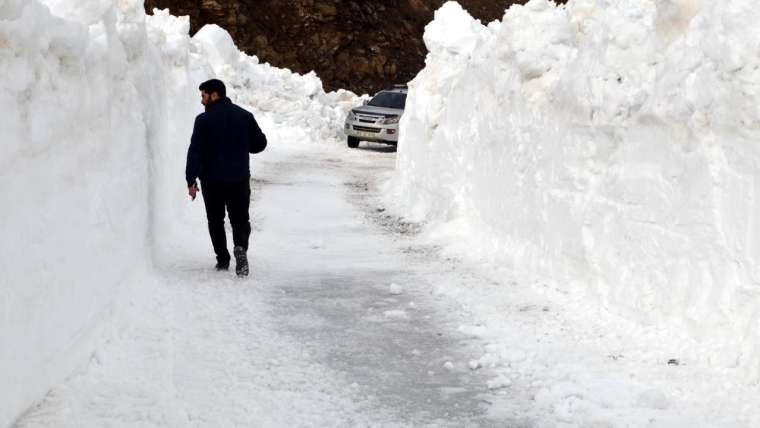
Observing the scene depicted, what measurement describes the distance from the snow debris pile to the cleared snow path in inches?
8.9

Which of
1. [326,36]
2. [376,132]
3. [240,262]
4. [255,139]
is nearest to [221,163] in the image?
[255,139]

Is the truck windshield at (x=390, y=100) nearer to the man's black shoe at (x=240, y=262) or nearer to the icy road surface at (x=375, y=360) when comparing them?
the icy road surface at (x=375, y=360)

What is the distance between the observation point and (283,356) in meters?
5.42

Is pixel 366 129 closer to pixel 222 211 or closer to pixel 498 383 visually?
pixel 222 211

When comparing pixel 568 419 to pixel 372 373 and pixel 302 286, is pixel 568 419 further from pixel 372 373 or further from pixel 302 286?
pixel 302 286

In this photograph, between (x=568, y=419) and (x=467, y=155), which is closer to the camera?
(x=568, y=419)

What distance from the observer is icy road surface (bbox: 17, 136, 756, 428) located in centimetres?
440

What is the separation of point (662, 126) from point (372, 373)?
2.46 metres

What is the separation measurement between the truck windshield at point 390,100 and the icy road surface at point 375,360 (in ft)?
53.6

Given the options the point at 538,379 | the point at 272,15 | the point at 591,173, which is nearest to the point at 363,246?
the point at 591,173

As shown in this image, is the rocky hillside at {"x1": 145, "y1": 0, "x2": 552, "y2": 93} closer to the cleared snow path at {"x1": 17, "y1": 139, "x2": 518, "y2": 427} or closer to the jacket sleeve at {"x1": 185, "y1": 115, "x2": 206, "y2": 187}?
the jacket sleeve at {"x1": 185, "y1": 115, "x2": 206, "y2": 187}

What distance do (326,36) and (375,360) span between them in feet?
154

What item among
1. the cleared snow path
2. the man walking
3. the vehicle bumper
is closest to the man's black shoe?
the man walking

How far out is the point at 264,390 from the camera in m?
4.77
